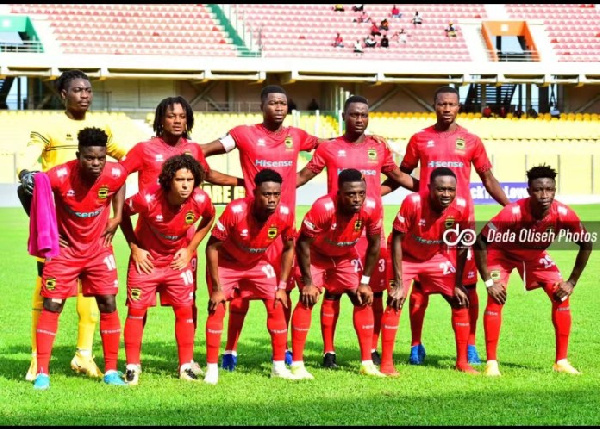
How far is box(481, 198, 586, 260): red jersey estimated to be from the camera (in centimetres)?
802

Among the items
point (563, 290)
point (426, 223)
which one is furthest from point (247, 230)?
point (563, 290)

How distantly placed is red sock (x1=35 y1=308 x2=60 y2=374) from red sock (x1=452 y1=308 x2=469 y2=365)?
3087 mm

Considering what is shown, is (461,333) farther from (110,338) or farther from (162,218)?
(110,338)

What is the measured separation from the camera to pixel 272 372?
25.6ft

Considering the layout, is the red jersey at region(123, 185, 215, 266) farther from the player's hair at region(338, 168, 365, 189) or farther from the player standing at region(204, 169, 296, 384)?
the player's hair at region(338, 168, 365, 189)

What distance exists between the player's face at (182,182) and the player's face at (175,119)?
59 cm

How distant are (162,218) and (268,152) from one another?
1179mm

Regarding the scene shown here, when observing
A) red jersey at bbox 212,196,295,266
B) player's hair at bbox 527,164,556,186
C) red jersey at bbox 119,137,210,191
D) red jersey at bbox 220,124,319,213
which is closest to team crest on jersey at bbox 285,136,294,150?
red jersey at bbox 220,124,319,213

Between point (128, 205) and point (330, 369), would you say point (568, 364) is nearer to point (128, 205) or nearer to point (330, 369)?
point (330, 369)

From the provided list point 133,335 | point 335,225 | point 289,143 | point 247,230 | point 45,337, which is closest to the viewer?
point 45,337

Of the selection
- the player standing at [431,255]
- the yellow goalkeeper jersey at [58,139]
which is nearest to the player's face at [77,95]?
the yellow goalkeeper jersey at [58,139]

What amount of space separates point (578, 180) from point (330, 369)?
92.9ft

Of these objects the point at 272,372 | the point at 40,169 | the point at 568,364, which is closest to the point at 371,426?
the point at 272,372

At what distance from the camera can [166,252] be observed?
7.69 meters
